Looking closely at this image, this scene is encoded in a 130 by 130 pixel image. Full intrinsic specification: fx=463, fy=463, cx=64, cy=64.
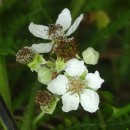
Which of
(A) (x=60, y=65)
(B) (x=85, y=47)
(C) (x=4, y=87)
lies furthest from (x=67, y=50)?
(B) (x=85, y=47)

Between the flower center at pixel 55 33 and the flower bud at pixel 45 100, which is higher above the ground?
the flower center at pixel 55 33

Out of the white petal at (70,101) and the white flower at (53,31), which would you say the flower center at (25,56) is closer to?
the white flower at (53,31)

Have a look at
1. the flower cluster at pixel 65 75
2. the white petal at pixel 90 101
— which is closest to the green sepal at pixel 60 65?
the flower cluster at pixel 65 75

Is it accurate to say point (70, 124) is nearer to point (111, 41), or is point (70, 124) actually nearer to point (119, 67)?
point (119, 67)

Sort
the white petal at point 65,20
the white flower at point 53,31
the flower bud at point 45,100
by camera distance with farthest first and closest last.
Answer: the white petal at point 65,20 → the white flower at point 53,31 → the flower bud at point 45,100

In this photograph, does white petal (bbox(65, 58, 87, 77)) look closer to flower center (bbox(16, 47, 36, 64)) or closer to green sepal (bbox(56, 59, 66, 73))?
green sepal (bbox(56, 59, 66, 73))

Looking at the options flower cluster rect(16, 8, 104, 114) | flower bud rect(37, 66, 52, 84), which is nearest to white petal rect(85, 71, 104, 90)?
flower cluster rect(16, 8, 104, 114)
